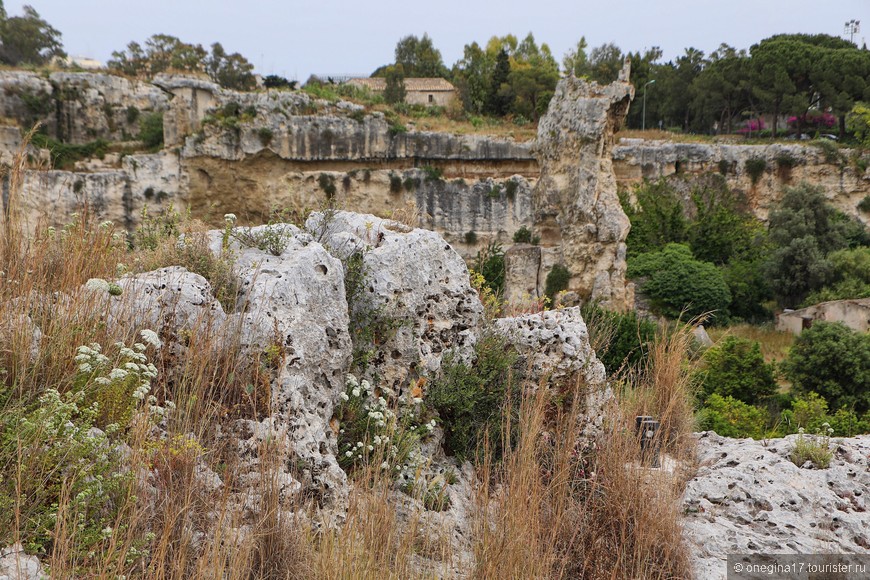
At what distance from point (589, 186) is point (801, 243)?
30.6ft

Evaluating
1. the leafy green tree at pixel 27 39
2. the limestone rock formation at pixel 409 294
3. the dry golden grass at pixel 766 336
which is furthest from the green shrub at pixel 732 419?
the leafy green tree at pixel 27 39

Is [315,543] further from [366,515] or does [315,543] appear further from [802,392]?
[802,392]

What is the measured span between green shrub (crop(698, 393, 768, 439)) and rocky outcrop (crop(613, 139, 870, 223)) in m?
19.7

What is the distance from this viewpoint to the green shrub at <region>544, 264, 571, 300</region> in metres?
16.1

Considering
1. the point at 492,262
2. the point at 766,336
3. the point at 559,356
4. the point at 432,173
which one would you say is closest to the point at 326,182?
the point at 432,173

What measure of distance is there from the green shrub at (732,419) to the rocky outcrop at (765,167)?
19686 mm

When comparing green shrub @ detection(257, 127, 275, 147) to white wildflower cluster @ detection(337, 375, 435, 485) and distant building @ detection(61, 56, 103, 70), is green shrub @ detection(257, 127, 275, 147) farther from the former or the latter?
white wildflower cluster @ detection(337, 375, 435, 485)

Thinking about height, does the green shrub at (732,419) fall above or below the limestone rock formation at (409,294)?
below

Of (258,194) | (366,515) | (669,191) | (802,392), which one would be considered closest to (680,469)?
(366,515)

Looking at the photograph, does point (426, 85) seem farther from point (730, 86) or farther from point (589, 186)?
point (589, 186)

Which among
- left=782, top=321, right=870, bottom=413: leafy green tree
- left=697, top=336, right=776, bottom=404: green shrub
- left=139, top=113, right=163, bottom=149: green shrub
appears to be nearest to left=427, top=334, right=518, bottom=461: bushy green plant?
left=697, top=336, right=776, bottom=404: green shrub

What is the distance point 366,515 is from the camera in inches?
110

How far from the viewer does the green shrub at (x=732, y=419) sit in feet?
25.8

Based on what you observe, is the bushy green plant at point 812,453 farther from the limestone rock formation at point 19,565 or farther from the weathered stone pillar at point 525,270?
the weathered stone pillar at point 525,270
